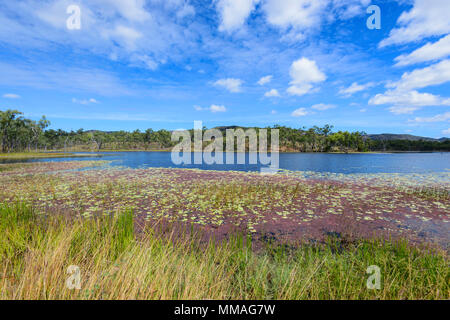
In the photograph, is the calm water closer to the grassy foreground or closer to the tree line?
the grassy foreground

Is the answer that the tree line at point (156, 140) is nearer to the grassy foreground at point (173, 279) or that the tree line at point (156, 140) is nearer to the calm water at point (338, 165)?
the calm water at point (338, 165)

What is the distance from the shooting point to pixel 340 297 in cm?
303

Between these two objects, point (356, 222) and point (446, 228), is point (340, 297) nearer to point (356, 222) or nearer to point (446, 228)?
point (356, 222)

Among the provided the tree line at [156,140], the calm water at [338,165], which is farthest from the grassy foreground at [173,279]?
the tree line at [156,140]

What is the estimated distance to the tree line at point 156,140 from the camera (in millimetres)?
87225

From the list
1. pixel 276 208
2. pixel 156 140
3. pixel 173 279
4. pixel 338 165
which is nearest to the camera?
pixel 173 279

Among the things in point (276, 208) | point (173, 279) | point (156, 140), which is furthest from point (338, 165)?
point (156, 140)

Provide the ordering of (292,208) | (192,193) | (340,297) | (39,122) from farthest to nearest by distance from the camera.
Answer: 1. (39,122)
2. (192,193)
3. (292,208)
4. (340,297)

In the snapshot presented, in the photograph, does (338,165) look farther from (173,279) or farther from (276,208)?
(173,279)

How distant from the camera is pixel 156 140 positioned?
135 m

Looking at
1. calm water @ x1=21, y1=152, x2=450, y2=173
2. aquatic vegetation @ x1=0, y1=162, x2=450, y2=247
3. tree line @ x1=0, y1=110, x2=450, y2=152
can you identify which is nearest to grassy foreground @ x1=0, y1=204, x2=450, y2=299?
aquatic vegetation @ x1=0, y1=162, x2=450, y2=247

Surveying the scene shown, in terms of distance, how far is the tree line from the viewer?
87.2 metres

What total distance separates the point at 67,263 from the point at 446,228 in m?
11.2
